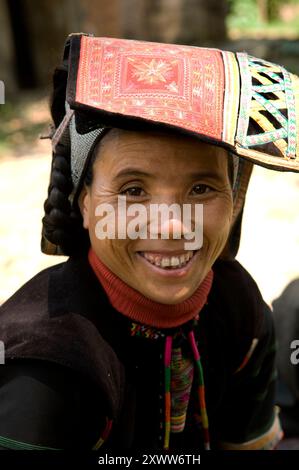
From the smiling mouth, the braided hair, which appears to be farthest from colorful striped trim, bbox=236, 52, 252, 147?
the braided hair

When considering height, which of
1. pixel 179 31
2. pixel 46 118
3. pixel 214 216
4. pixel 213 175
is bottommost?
pixel 46 118

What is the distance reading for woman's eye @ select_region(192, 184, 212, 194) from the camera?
184cm

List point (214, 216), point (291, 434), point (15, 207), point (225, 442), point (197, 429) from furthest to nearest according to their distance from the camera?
point (15, 207) → point (291, 434) → point (225, 442) → point (197, 429) → point (214, 216)

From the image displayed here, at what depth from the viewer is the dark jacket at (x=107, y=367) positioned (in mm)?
1799

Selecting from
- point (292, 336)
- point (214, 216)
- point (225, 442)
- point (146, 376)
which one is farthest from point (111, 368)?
point (292, 336)

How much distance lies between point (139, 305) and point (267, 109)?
678 millimetres

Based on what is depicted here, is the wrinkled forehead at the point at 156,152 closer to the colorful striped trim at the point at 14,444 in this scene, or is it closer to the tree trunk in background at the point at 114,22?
the colorful striped trim at the point at 14,444

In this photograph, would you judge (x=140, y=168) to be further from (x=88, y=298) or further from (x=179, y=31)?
(x=179, y=31)

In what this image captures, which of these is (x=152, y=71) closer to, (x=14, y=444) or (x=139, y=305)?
(x=139, y=305)

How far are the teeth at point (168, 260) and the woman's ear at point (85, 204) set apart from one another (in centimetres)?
23

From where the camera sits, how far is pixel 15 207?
221 inches

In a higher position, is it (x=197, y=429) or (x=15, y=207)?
(x=197, y=429)

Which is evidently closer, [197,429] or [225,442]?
[197,429]

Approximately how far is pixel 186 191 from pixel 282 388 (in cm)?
148
